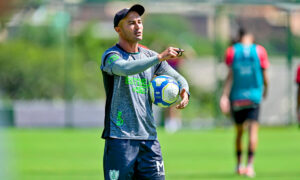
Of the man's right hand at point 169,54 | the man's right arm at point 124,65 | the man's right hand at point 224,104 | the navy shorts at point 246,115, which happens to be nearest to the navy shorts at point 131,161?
the man's right arm at point 124,65

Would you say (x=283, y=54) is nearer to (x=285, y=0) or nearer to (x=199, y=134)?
(x=285, y=0)

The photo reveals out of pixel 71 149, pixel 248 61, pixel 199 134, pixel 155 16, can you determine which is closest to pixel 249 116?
pixel 248 61

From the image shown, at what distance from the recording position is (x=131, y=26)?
588 centimetres

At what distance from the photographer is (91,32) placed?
2989 centimetres

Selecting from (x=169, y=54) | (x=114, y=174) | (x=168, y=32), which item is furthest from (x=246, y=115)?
(x=168, y=32)

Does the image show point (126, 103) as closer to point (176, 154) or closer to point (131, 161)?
point (131, 161)

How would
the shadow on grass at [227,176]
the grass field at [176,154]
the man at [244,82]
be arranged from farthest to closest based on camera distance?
1. the man at [244,82]
2. the grass field at [176,154]
3. the shadow on grass at [227,176]

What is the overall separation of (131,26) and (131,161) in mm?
1116

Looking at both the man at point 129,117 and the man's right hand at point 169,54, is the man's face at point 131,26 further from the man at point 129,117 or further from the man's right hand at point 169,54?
the man's right hand at point 169,54

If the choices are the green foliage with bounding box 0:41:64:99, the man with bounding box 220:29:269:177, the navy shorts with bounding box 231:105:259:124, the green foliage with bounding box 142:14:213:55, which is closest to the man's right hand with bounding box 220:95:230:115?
the man with bounding box 220:29:269:177

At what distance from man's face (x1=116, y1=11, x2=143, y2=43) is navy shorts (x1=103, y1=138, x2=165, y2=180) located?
865mm

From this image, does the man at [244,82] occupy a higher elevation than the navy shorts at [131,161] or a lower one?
higher

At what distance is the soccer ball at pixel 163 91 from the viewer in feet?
19.3

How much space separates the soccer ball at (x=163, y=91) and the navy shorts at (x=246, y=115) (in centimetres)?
510
